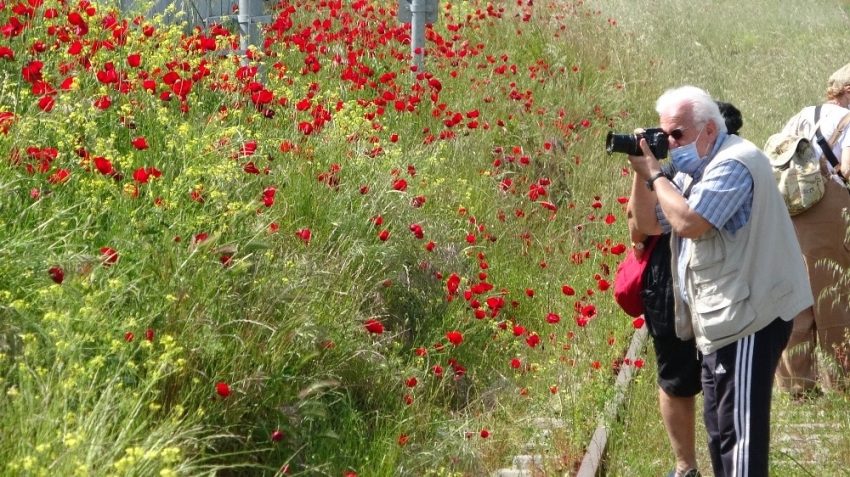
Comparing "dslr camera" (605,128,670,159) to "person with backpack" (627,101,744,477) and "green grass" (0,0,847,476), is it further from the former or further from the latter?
"green grass" (0,0,847,476)

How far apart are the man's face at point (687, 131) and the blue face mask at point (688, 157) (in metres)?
0.02

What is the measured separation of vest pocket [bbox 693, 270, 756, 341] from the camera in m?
5.29

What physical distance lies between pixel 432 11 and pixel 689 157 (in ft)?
20.8

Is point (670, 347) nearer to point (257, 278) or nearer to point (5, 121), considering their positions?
point (257, 278)

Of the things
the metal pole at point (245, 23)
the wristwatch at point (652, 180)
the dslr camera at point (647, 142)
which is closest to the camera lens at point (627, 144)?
the dslr camera at point (647, 142)

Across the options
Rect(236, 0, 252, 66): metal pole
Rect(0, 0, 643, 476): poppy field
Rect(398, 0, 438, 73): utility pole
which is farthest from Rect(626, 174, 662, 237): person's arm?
Rect(398, 0, 438, 73): utility pole

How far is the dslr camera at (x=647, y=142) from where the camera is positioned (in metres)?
5.41

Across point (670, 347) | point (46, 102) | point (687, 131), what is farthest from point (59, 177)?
point (670, 347)

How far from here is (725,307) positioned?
532 cm

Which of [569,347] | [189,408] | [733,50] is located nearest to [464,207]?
[569,347]

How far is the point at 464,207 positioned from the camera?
8.95 meters

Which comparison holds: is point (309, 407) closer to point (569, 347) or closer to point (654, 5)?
point (569, 347)

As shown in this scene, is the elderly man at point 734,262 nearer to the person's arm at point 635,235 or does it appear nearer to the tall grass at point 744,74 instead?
the person's arm at point 635,235

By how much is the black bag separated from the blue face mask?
23.4 inches
